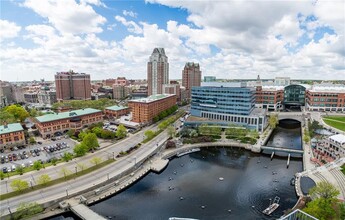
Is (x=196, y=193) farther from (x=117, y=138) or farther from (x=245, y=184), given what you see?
(x=117, y=138)

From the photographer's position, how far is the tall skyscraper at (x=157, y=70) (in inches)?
6531

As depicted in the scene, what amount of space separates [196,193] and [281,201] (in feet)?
58.8

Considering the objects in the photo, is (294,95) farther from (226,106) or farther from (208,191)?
(208,191)

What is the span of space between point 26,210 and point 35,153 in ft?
114

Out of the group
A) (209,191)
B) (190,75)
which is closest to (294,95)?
→ (190,75)

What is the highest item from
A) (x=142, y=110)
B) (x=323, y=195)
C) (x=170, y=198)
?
(x=142, y=110)

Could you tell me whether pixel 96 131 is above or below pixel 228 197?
above

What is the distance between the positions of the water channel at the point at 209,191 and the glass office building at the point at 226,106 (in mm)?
25507

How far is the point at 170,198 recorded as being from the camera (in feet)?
152

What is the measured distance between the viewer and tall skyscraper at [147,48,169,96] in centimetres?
16588

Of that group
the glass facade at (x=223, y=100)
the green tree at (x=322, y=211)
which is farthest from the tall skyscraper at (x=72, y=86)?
the green tree at (x=322, y=211)

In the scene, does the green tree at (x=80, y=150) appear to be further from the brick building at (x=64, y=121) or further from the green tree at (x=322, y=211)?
the green tree at (x=322, y=211)

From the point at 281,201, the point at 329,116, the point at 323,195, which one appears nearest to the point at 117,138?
the point at 281,201

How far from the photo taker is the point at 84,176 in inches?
1994
